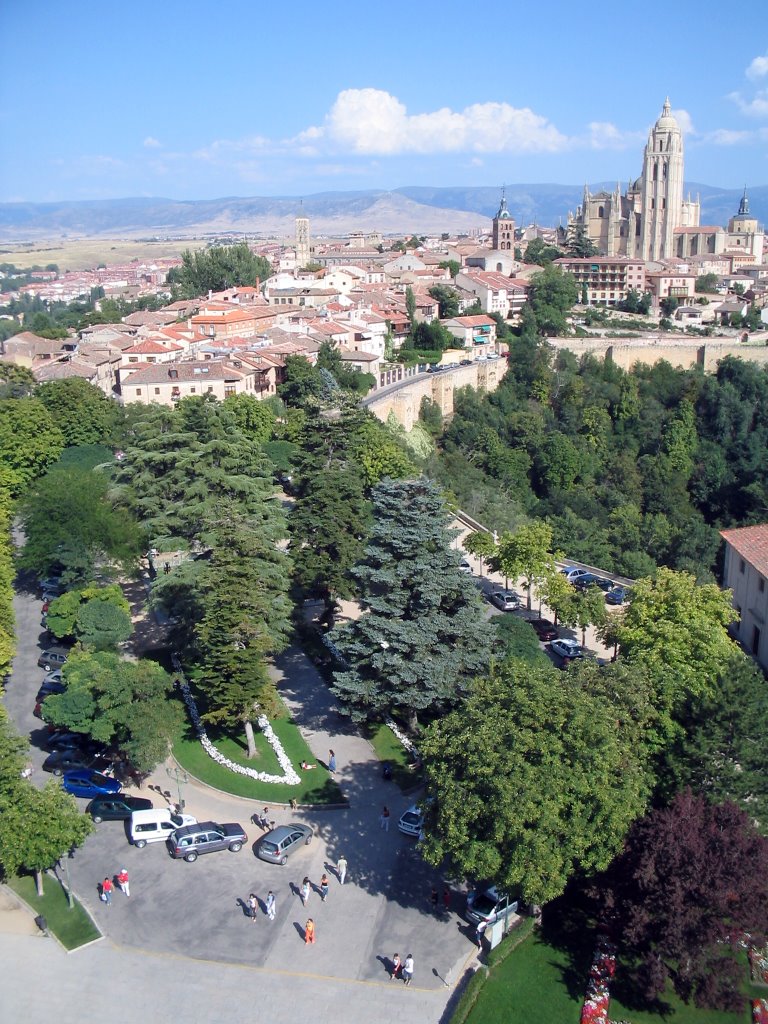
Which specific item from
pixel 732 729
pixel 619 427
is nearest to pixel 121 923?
A: pixel 732 729

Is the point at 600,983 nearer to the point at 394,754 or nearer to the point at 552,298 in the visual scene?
the point at 394,754

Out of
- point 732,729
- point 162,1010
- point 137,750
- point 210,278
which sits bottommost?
point 162,1010

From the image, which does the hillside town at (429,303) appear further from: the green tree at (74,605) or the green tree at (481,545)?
the green tree at (74,605)

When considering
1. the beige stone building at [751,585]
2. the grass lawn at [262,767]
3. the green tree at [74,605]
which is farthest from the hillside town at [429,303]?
the beige stone building at [751,585]

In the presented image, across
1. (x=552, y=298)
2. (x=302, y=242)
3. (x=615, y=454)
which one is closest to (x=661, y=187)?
(x=552, y=298)

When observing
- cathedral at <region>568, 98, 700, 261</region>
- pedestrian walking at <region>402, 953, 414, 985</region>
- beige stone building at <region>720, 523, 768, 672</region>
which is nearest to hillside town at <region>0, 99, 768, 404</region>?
cathedral at <region>568, 98, 700, 261</region>

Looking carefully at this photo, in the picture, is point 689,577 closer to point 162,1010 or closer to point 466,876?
point 466,876

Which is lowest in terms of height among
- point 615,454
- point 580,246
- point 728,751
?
point 615,454

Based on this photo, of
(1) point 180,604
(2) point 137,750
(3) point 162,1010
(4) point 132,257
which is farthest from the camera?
(4) point 132,257
